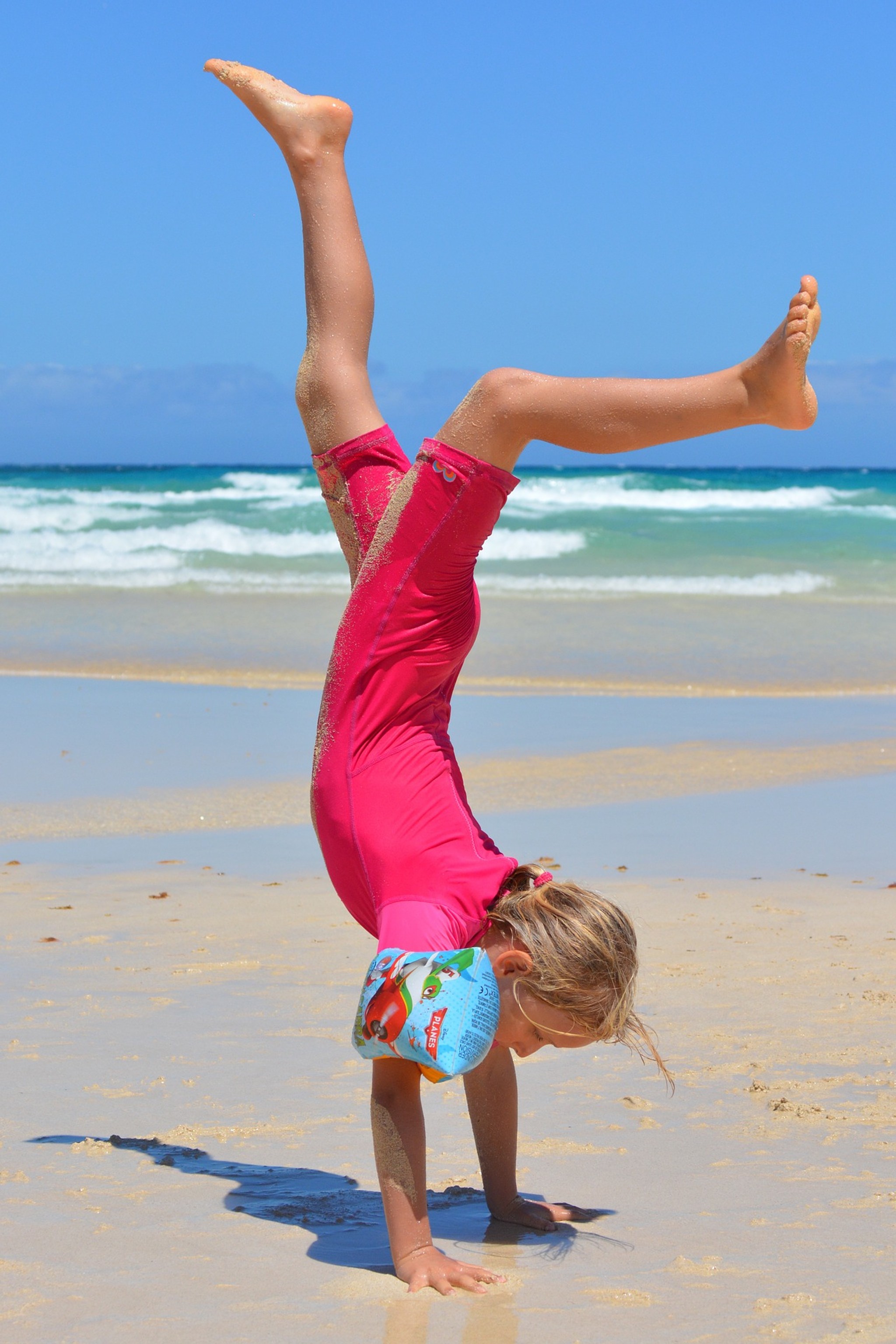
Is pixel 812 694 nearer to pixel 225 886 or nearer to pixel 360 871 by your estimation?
pixel 225 886

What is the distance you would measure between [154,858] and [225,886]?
0.63m

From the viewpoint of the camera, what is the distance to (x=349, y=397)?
310 cm

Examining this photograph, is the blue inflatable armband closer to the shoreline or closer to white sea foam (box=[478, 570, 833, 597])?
the shoreline

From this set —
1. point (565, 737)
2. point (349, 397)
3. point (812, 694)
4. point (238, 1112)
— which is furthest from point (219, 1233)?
point (812, 694)

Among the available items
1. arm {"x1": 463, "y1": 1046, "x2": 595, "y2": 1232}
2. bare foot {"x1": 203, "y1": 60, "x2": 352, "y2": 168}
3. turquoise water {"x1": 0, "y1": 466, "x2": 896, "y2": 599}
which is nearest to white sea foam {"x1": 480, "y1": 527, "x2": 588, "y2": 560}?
turquoise water {"x1": 0, "y1": 466, "x2": 896, "y2": 599}

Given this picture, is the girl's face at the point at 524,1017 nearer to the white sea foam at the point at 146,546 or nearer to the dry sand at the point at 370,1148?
the dry sand at the point at 370,1148

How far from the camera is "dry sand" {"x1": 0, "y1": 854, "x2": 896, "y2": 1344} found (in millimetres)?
2617

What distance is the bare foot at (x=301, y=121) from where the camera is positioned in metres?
3.25

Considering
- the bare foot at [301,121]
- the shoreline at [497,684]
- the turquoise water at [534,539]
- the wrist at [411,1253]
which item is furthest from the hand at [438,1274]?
the turquoise water at [534,539]

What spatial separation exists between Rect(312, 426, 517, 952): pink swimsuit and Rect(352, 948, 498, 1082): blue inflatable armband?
0.23 feet

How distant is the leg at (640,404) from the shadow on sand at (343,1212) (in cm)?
156

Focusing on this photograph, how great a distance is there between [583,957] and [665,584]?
18851mm

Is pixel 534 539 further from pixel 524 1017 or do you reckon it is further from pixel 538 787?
pixel 524 1017

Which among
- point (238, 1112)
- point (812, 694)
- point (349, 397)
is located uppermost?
point (349, 397)
